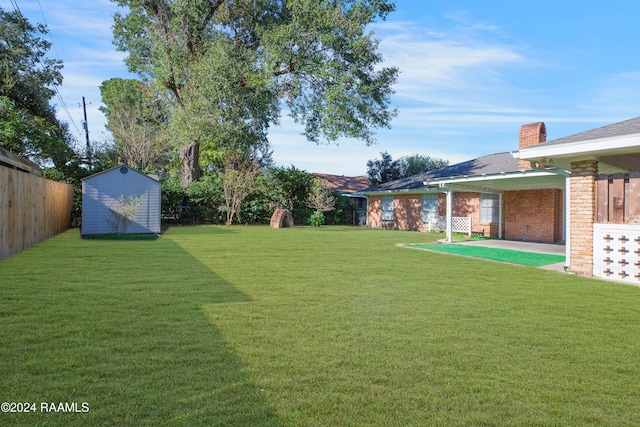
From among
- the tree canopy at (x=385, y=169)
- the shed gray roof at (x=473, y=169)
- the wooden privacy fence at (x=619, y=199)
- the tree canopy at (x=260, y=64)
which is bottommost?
the wooden privacy fence at (x=619, y=199)

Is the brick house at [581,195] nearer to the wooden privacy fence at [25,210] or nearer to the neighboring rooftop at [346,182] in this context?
the wooden privacy fence at [25,210]

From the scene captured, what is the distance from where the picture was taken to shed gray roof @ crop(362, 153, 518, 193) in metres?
16.2

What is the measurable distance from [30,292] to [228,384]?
3896mm

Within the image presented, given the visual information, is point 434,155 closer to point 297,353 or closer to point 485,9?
point 485,9

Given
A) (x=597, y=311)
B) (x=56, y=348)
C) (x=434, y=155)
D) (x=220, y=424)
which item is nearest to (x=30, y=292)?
(x=56, y=348)

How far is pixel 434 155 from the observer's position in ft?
144

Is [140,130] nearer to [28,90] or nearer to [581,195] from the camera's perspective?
[28,90]

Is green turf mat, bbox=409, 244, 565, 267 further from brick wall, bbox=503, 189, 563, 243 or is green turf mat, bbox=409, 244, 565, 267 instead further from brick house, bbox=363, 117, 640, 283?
brick wall, bbox=503, 189, 563, 243

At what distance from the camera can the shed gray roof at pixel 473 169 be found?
16250mm

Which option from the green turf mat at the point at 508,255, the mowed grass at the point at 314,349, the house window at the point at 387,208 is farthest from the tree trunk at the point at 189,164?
the mowed grass at the point at 314,349

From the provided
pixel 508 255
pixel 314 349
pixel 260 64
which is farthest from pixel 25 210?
pixel 260 64

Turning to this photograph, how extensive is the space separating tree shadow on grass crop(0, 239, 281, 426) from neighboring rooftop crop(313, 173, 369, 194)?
1000 inches

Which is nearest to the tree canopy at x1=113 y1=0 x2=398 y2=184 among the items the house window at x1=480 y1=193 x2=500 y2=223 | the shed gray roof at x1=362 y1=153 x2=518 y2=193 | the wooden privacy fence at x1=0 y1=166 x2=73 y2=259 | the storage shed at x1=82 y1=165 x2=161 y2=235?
the shed gray roof at x1=362 y1=153 x2=518 y2=193

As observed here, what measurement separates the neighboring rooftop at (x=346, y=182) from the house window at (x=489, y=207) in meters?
12.6
